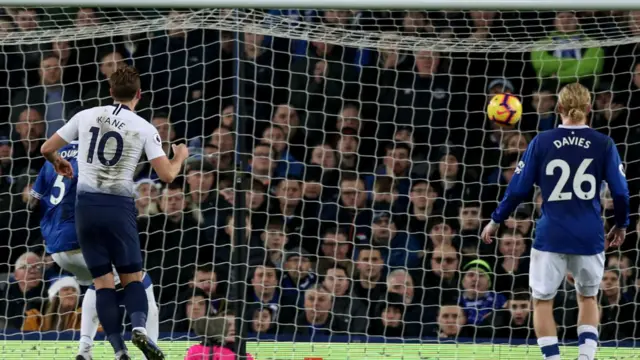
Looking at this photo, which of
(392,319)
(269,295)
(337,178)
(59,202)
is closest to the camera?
(59,202)

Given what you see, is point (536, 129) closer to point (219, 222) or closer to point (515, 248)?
point (515, 248)

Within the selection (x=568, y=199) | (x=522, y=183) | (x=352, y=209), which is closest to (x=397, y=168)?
(x=352, y=209)

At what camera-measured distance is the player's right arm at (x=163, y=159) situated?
664cm

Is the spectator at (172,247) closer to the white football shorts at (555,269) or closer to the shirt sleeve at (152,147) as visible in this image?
the shirt sleeve at (152,147)

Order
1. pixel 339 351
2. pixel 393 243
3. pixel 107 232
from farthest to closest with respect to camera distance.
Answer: pixel 393 243 < pixel 339 351 < pixel 107 232

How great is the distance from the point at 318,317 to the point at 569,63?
2.76 metres

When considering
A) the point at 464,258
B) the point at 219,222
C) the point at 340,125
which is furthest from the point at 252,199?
the point at 464,258

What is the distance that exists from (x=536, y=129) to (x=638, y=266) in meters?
1.34

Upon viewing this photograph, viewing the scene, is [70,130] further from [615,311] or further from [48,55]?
[615,311]

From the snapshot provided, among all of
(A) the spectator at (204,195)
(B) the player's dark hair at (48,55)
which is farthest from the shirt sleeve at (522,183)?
(B) the player's dark hair at (48,55)

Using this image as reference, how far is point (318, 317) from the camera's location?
9.53 m

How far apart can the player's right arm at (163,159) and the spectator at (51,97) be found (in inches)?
136

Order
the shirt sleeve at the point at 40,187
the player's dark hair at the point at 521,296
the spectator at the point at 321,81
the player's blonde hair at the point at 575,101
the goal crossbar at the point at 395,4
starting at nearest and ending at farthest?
the player's blonde hair at the point at 575,101, the goal crossbar at the point at 395,4, the shirt sleeve at the point at 40,187, the player's dark hair at the point at 521,296, the spectator at the point at 321,81

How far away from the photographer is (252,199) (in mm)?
9859
